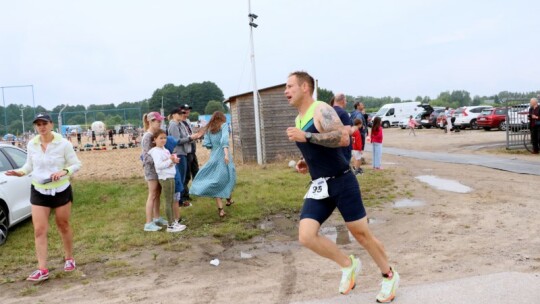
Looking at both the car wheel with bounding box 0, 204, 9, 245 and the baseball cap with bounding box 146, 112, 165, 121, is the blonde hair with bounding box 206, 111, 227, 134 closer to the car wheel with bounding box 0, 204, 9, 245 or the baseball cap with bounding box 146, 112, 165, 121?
A: the baseball cap with bounding box 146, 112, 165, 121

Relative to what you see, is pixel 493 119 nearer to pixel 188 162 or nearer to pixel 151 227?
pixel 188 162

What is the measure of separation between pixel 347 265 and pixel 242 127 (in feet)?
37.9

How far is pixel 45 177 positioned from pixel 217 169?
3.01 metres

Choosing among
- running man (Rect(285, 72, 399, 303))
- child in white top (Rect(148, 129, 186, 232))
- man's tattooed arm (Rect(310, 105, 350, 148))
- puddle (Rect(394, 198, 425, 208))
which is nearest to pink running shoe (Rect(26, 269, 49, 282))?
child in white top (Rect(148, 129, 186, 232))

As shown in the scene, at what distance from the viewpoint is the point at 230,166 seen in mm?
7801

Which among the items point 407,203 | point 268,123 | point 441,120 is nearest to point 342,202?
point 407,203

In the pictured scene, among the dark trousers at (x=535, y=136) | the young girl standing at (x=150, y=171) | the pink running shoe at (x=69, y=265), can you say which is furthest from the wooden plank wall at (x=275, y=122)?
the pink running shoe at (x=69, y=265)

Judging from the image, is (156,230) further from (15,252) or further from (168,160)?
(15,252)

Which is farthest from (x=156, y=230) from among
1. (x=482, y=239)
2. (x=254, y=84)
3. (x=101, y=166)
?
(x=101, y=166)

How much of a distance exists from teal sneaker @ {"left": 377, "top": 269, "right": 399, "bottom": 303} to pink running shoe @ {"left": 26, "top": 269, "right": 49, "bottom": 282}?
3627 mm

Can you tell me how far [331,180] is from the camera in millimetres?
3875

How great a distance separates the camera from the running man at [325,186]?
12.5ft

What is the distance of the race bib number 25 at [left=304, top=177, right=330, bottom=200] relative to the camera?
12.7ft

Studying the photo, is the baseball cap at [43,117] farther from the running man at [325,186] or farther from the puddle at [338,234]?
the puddle at [338,234]
